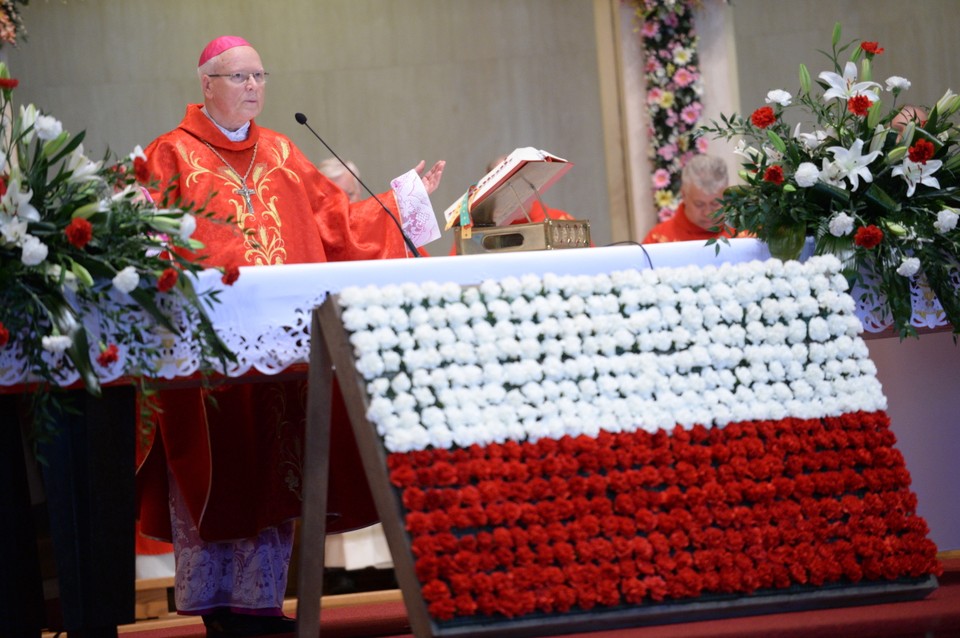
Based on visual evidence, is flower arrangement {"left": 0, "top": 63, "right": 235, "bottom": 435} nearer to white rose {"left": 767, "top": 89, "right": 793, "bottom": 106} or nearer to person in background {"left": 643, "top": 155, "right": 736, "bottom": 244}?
white rose {"left": 767, "top": 89, "right": 793, "bottom": 106}

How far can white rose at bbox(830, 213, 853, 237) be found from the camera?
344 cm

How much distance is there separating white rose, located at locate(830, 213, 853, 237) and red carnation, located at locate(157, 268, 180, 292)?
1845mm

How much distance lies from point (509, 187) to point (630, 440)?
1.54 m

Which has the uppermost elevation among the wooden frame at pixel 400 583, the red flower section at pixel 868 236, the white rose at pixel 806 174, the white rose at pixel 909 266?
the white rose at pixel 806 174

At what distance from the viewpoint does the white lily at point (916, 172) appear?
354 centimetres

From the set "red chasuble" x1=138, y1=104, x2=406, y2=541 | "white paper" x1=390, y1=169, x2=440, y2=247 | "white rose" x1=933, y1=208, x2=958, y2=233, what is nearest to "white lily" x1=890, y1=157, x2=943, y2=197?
"white rose" x1=933, y1=208, x2=958, y2=233

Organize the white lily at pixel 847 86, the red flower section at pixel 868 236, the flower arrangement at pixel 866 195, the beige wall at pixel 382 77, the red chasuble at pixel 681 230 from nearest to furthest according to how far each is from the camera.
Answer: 1. the red flower section at pixel 868 236
2. the flower arrangement at pixel 866 195
3. the white lily at pixel 847 86
4. the red chasuble at pixel 681 230
5. the beige wall at pixel 382 77

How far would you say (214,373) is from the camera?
10.4 feet

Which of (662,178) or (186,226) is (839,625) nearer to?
(186,226)

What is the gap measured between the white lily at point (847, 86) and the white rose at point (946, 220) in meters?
0.42

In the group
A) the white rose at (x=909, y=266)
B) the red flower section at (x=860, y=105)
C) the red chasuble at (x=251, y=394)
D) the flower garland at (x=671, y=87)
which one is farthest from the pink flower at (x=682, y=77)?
the white rose at (x=909, y=266)

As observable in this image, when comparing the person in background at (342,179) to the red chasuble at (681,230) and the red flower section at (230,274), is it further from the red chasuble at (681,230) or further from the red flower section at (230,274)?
the red flower section at (230,274)

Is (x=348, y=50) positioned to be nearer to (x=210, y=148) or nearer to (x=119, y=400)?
(x=210, y=148)

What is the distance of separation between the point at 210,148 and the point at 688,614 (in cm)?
259
